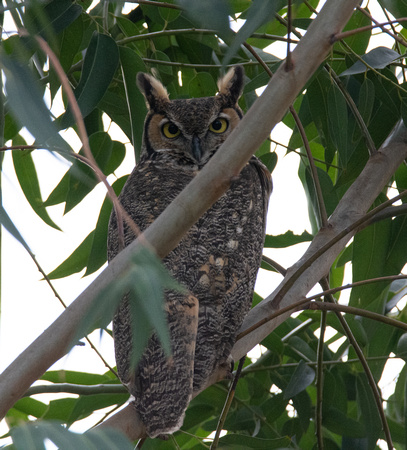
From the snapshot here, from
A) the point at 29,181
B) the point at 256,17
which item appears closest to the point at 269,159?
the point at 29,181

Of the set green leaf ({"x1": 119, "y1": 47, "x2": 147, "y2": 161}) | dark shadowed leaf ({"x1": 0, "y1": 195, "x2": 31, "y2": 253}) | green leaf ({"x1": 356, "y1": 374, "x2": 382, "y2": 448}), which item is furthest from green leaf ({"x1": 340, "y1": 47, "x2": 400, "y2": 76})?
dark shadowed leaf ({"x1": 0, "y1": 195, "x2": 31, "y2": 253})

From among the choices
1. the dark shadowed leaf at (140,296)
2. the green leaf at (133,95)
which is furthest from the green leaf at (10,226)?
the green leaf at (133,95)

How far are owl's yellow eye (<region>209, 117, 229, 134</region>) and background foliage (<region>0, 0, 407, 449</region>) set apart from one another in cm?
11

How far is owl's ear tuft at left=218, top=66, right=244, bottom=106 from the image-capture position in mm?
2438

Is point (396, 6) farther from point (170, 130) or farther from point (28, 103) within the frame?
point (28, 103)

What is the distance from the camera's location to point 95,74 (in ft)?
5.39

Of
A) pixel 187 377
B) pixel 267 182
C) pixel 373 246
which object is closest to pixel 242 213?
pixel 267 182

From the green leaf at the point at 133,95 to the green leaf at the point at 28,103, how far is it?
0.99 metres

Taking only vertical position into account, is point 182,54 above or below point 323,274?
above

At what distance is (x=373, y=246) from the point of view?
7.06ft

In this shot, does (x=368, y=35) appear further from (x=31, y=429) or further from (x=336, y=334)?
(x=31, y=429)

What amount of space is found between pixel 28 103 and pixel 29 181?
1494 mm

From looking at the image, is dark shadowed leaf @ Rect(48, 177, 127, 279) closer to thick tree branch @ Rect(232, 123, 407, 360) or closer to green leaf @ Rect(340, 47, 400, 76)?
thick tree branch @ Rect(232, 123, 407, 360)

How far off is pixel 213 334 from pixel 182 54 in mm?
1101
